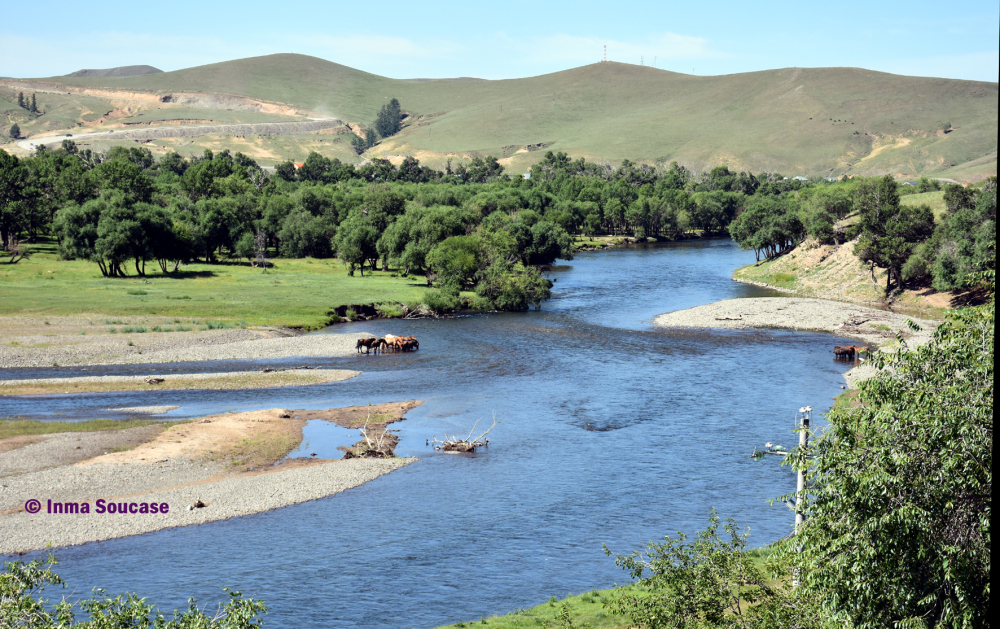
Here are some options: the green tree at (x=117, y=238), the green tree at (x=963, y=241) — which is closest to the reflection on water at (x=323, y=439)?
the green tree at (x=963, y=241)

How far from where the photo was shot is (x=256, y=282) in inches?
4865

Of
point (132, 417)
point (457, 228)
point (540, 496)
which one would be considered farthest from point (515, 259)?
point (540, 496)

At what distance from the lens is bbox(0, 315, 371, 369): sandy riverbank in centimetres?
7688

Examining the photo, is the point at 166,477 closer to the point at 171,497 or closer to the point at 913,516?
the point at 171,497

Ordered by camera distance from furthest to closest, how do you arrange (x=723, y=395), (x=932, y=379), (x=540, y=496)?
(x=723, y=395) → (x=540, y=496) → (x=932, y=379)

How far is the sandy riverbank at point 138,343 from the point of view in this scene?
76875mm

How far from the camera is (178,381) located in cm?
6944

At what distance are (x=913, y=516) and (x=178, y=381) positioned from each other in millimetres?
63434

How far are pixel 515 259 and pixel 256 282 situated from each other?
3880 cm

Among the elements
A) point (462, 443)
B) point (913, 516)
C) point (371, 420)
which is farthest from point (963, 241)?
point (913, 516)

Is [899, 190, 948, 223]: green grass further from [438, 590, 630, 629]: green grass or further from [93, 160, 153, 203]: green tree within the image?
[93, 160, 153, 203]: green tree

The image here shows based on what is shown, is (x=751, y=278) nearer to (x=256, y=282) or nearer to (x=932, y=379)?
(x=256, y=282)

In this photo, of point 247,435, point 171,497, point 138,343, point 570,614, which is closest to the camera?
point 570,614

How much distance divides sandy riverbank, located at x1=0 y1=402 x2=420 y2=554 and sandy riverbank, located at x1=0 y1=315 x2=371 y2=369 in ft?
85.6
